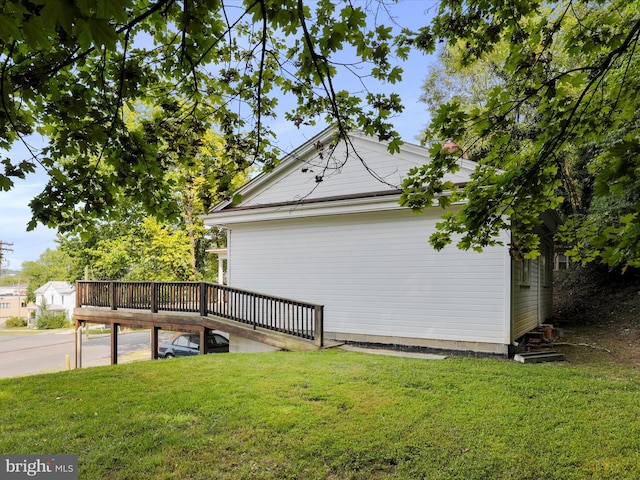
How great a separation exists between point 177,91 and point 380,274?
6.09 m

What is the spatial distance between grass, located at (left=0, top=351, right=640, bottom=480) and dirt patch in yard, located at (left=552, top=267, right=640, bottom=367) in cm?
247

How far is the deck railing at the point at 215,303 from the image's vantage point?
27.8 feet

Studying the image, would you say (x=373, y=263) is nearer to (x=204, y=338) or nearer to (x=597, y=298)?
(x=204, y=338)

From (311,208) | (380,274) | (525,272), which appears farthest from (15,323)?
(525,272)

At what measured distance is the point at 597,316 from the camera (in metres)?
12.9

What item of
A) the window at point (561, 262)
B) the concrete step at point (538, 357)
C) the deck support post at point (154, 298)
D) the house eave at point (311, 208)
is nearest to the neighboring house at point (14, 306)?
the deck support post at point (154, 298)

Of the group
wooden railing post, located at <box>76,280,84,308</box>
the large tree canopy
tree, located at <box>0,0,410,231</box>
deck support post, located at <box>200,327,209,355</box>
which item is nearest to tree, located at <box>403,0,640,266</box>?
the large tree canopy

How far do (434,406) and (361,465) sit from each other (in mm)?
1621

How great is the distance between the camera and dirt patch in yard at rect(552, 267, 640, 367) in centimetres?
805

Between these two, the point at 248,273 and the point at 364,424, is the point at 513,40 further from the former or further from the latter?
the point at 248,273

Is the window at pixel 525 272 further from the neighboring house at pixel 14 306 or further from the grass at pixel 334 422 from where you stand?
the neighboring house at pixel 14 306

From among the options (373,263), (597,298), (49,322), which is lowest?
(49,322)

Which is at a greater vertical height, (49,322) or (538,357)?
(538,357)

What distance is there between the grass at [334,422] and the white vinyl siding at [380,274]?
1799mm
